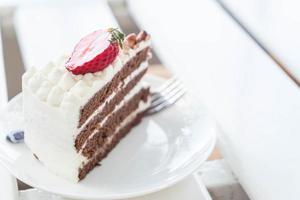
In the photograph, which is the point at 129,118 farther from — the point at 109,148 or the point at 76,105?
the point at 76,105

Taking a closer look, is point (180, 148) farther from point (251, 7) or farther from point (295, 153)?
point (251, 7)

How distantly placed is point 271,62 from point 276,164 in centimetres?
40

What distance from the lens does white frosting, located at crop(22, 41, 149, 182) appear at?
134cm

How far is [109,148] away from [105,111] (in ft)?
0.29

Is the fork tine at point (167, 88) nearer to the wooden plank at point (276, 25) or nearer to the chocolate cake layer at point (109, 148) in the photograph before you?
the chocolate cake layer at point (109, 148)

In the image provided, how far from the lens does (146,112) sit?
64.6 inches

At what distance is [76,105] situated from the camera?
4.36ft

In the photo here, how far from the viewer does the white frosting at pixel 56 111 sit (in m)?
1.34

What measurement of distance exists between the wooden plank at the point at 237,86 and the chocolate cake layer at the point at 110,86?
17 centimetres

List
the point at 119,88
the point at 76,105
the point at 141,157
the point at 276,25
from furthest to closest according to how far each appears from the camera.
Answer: the point at 276,25
the point at 119,88
the point at 141,157
the point at 76,105

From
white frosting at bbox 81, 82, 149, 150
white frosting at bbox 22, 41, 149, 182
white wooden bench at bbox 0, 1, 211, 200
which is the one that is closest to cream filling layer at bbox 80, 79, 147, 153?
white frosting at bbox 81, 82, 149, 150

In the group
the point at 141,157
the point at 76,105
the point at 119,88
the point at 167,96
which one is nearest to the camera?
the point at 76,105

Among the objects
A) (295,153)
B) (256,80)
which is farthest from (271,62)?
(295,153)

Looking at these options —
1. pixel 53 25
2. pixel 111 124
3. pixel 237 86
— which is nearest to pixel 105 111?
pixel 111 124
